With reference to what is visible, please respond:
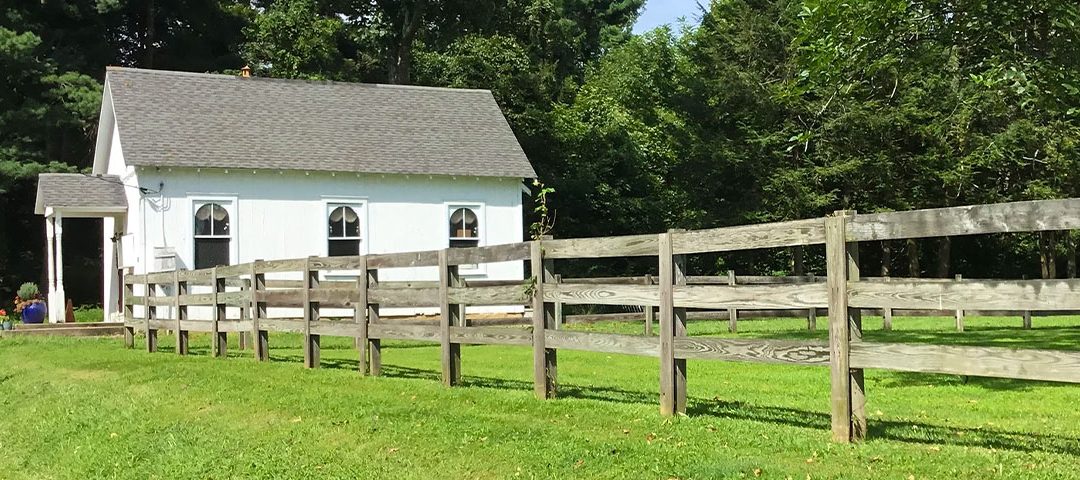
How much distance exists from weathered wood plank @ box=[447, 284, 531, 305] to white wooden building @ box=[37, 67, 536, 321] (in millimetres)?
14421

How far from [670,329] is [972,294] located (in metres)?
2.33

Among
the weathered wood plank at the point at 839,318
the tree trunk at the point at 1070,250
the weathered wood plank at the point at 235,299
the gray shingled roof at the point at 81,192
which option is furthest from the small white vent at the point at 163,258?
the tree trunk at the point at 1070,250

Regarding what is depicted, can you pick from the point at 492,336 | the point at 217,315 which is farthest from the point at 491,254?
the point at 217,315

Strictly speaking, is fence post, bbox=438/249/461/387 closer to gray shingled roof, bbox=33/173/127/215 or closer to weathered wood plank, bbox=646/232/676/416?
weathered wood plank, bbox=646/232/676/416

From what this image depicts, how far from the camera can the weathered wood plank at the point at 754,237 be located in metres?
6.53

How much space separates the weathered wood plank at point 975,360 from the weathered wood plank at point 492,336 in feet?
11.3

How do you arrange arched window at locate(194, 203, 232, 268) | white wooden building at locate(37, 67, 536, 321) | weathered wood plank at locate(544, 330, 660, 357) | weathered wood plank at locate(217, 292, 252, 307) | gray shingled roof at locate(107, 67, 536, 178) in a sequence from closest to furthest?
weathered wood plank at locate(544, 330, 660, 357)
weathered wood plank at locate(217, 292, 252, 307)
white wooden building at locate(37, 67, 536, 321)
arched window at locate(194, 203, 232, 268)
gray shingled roof at locate(107, 67, 536, 178)

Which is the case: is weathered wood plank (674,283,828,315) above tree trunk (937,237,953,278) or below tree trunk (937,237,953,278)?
above

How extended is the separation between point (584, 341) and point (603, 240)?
0.87 meters

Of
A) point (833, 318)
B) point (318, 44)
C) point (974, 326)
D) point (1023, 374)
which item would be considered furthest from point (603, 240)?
point (318, 44)

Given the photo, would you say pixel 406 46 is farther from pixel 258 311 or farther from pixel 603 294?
pixel 603 294

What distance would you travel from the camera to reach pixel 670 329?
7.52m

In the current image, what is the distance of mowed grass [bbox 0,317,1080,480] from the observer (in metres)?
6.00

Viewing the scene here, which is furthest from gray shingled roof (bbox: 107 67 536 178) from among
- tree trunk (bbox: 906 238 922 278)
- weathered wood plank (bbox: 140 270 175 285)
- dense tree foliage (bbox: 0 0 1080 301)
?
tree trunk (bbox: 906 238 922 278)
